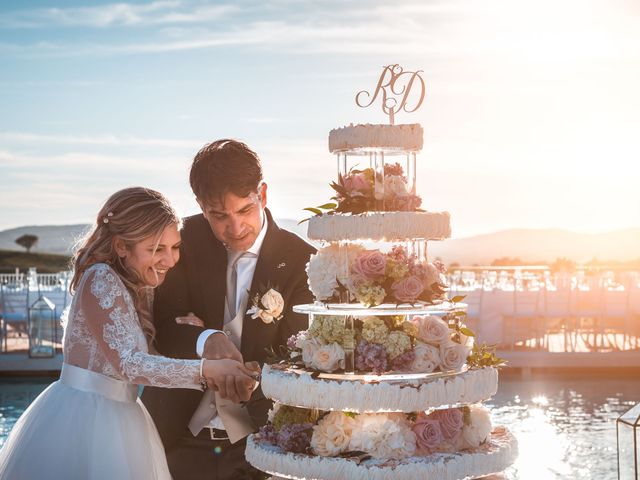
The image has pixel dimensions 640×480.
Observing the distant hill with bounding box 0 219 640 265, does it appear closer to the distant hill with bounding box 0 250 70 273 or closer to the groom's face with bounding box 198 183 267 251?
the distant hill with bounding box 0 250 70 273

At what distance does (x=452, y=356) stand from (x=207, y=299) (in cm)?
95

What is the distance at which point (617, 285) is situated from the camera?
47.9ft

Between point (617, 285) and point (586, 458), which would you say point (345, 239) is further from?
point (617, 285)

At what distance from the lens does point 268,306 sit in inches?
147

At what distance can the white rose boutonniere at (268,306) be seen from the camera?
3.74 m

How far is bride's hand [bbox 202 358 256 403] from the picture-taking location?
3.43m

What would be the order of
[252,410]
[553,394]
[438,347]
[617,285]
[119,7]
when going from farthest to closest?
[617,285]
[119,7]
[553,394]
[252,410]
[438,347]

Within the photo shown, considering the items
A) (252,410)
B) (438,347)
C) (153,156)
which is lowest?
(252,410)

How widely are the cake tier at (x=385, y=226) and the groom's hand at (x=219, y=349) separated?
489 mm

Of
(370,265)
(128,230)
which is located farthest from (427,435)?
(128,230)

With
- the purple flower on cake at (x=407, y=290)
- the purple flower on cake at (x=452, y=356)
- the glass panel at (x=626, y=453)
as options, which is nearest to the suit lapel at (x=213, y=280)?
the purple flower on cake at (x=407, y=290)

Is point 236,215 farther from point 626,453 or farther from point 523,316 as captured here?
point 523,316

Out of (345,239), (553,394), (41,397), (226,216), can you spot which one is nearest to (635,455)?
(345,239)

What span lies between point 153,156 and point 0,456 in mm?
8247
